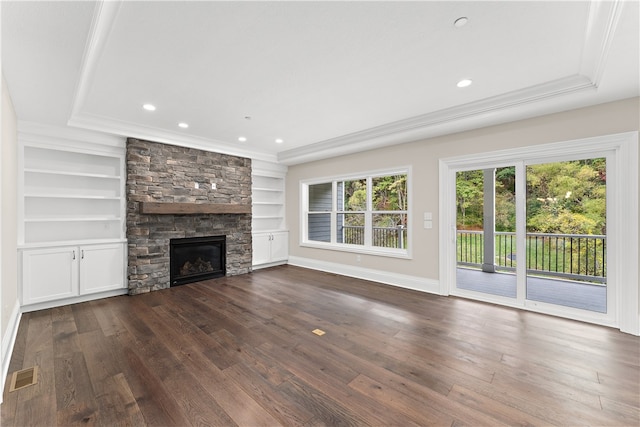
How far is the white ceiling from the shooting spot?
184 centimetres

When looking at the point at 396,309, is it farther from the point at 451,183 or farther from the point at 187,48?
the point at 187,48

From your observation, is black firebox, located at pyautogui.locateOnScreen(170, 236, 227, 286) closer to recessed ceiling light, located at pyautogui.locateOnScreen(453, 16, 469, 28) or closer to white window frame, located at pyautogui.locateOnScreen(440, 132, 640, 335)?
recessed ceiling light, located at pyautogui.locateOnScreen(453, 16, 469, 28)

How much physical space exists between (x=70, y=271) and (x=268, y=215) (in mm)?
3806

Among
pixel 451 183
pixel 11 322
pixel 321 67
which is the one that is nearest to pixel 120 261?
pixel 11 322

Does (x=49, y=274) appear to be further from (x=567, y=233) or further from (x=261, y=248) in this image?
(x=567, y=233)

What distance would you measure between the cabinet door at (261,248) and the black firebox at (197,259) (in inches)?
29.6

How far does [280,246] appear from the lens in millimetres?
6738

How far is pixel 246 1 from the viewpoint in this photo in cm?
176

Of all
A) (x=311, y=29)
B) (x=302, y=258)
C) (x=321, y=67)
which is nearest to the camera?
(x=311, y=29)

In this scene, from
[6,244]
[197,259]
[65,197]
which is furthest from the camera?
[197,259]

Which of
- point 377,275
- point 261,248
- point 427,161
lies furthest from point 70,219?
point 427,161

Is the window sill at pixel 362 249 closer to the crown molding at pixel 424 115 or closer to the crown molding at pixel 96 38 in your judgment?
the crown molding at pixel 424 115

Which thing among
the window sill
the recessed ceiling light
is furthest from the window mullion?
the recessed ceiling light

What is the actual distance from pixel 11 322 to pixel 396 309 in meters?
4.27
